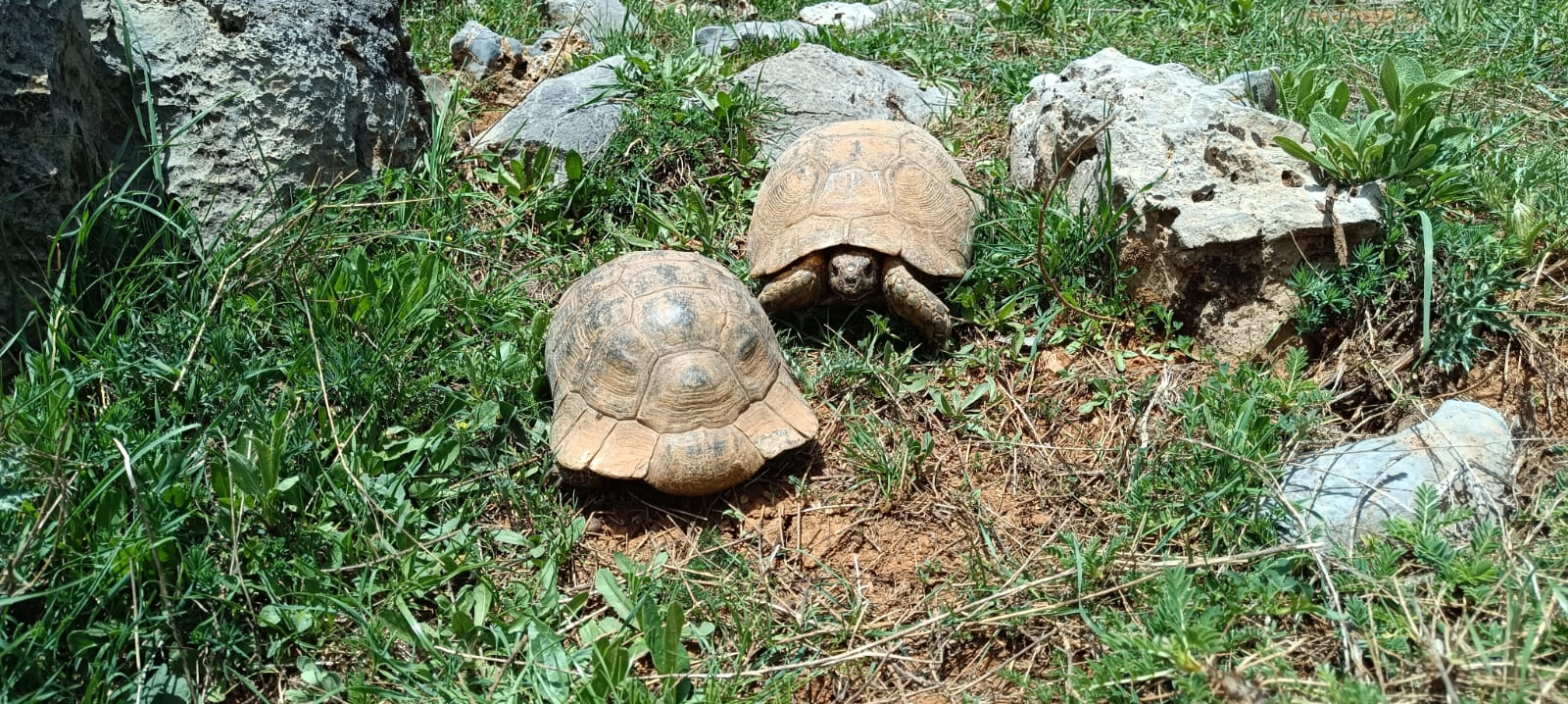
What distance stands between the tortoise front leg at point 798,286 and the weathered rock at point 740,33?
217 centimetres

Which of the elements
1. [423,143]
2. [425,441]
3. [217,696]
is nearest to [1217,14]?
[423,143]

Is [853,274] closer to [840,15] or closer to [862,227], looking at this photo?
[862,227]

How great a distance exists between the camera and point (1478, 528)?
109 inches

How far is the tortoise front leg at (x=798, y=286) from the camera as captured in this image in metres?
4.22

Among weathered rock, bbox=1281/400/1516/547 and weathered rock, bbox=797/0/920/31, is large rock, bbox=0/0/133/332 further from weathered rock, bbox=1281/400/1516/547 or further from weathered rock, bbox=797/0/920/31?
weathered rock, bbox=797/0/920/31

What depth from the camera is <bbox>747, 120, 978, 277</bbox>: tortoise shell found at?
4203 mm

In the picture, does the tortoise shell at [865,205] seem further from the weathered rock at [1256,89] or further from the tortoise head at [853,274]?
the weathered rock at [1256,89]

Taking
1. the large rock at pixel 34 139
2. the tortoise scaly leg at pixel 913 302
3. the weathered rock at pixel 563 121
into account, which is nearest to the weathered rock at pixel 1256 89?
the tortoise scaly leg at pixel 913 302

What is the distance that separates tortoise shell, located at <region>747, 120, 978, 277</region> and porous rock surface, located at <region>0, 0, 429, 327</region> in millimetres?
1820

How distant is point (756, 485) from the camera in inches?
145

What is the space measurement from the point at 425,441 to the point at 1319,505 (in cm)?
276

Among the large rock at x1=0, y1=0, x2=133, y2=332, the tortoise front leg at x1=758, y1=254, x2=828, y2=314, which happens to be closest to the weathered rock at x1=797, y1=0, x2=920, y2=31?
the tortoise front leg at x1=758, y1=254, x2=828, y2=314

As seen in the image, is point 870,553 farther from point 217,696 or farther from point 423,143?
point 423,143

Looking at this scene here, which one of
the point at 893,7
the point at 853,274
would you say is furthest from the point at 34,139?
the point at 893,7
